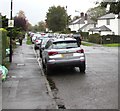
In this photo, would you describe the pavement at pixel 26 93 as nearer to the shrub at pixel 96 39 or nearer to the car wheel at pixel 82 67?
the car wheel at pixel 82 67

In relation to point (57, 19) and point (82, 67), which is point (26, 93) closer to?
point (82, 67)

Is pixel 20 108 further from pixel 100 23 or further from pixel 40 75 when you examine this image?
pixel 100 23

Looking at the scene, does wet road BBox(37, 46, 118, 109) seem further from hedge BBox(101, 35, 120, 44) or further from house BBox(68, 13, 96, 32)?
house BBox(68, 13, 96, 32)

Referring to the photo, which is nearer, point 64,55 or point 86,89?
point 86,89

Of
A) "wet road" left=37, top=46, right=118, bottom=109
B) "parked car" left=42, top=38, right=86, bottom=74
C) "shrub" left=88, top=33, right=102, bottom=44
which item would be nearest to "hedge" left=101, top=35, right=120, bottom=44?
"shrub" left=88, top=33, right=102, bottom=44

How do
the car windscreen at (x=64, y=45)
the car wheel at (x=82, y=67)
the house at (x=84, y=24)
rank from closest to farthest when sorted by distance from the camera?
1. the car windscreen at (x=64, y=45)
2. the car wheel at (x=82, y=67)
3. the house at (x=84, y=24)

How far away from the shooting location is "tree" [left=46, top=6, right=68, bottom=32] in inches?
3893

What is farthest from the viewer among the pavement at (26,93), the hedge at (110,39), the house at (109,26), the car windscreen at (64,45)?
the house at (109,26)

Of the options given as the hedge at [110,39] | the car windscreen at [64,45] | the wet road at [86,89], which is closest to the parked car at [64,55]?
the car windscreen at [64,45]

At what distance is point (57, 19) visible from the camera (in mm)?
98812

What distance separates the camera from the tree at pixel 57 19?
98875 millimetres

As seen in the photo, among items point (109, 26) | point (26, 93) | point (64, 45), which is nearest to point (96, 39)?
point (109, 26)

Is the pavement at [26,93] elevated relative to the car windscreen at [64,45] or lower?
lower

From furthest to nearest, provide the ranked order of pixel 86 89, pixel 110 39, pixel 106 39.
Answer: pixel 110 39
pixel 106 39
pixel 86 89
